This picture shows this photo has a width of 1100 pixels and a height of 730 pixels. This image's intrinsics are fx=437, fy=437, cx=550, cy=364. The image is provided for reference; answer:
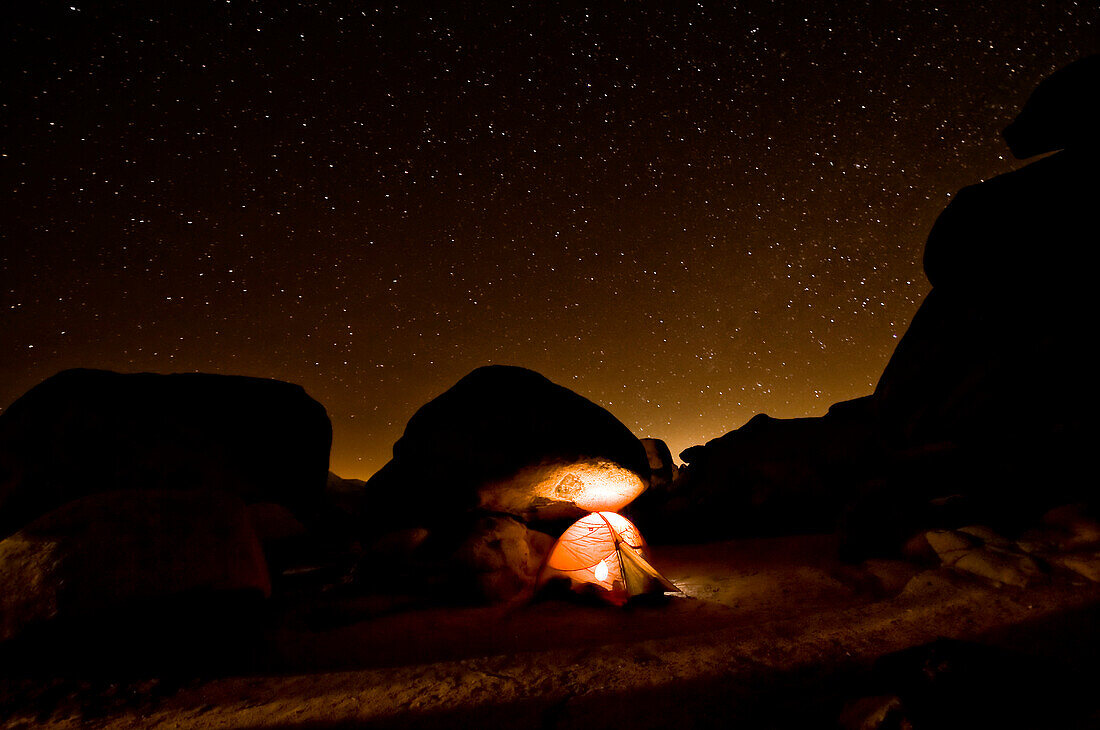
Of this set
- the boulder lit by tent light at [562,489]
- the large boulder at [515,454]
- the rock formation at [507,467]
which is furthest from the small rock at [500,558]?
the large boulder at [515,454]

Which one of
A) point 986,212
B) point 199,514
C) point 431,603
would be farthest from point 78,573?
point 986,212

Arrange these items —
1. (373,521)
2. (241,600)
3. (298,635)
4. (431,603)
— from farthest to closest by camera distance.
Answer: (373,521) < (431,603) < (298,635) < (241,600)

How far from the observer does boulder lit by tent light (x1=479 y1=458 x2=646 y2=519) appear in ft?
35.4

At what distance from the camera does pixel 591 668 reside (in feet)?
15.4

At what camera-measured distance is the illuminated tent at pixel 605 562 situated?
8.68 m

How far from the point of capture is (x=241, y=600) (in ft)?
21.5

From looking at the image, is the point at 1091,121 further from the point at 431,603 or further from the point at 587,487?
the point at 431,603

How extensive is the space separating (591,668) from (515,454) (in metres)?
6.24

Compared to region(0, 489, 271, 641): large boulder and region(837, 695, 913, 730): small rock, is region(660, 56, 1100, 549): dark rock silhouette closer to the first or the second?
region(837, 695, 913, 730): small rock

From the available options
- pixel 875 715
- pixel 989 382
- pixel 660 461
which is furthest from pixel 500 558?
pixel 660 461

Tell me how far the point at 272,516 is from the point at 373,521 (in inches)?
108

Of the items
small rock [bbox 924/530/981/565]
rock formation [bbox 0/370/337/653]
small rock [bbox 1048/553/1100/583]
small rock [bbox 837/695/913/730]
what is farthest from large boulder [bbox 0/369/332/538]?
small rock [bbox 1048/553/1100/583]

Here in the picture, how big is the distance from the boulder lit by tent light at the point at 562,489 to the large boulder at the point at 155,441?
9.37 m

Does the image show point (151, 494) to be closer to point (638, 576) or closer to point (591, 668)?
Answer: point (591, 668)
